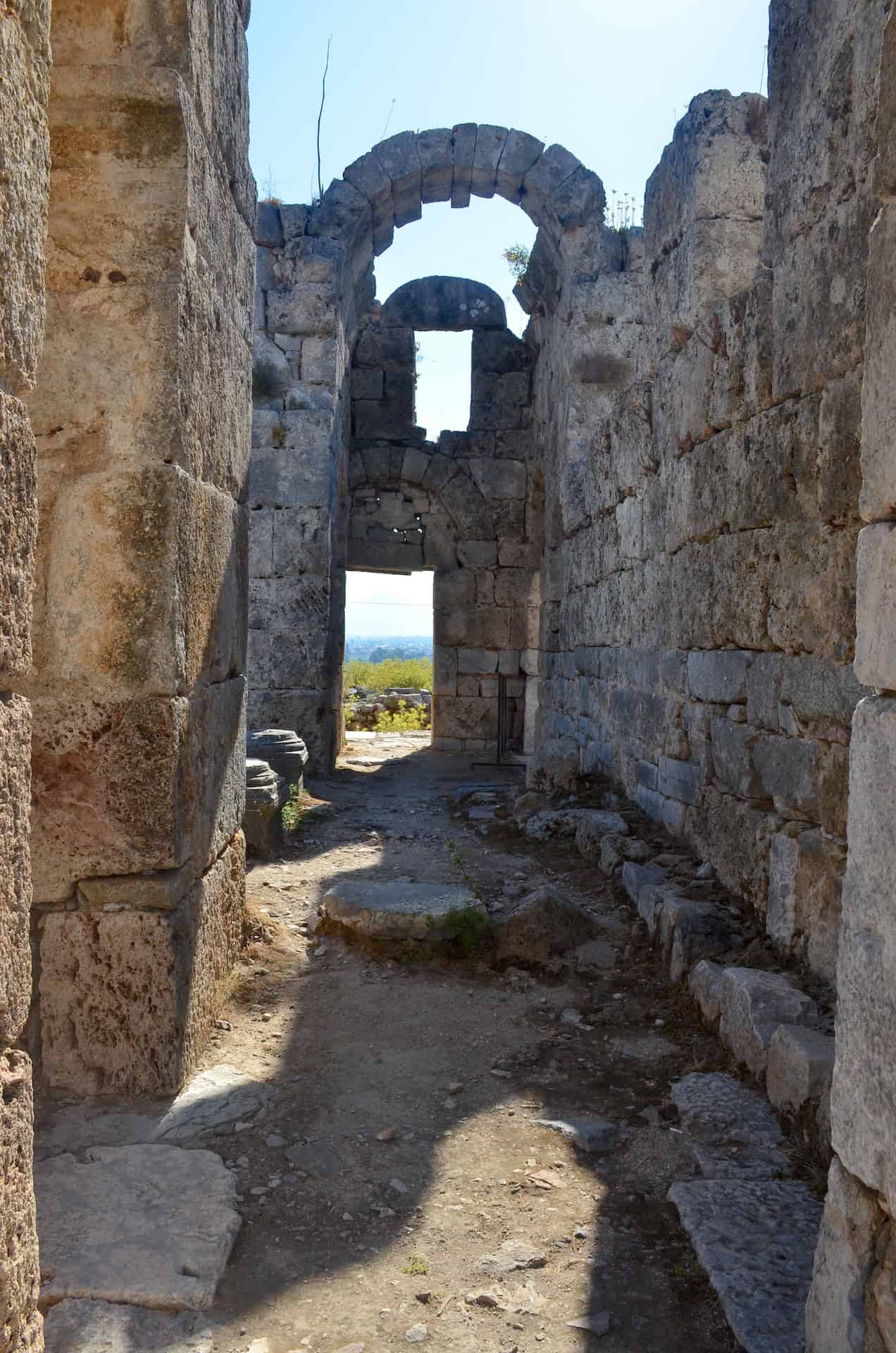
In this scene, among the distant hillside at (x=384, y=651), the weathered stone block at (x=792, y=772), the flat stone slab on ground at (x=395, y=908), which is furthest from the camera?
the distant hillside at (x=384, y=651)

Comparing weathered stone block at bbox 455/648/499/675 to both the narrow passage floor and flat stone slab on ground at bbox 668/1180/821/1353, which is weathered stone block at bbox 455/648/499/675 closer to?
the narrow passage floor

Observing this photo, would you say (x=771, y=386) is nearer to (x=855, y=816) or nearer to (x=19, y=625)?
(x=855, y=816)

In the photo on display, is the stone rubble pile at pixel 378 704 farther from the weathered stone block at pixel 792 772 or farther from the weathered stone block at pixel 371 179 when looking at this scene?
the weathered stone block at pixel 792 772

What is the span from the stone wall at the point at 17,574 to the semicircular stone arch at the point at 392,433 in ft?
27.9

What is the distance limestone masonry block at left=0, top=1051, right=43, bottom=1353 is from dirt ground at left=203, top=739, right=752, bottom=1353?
69 centimetres

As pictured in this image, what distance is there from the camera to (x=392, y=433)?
13.1 m

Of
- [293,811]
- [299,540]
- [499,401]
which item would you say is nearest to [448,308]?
[499,401]

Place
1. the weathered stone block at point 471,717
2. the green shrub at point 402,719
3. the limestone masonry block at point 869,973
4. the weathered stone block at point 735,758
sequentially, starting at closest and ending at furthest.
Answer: the limestone masonry block at point 869,973, the weathered stone block at point 735,758, the weathered stone block at point 471,717, the green shrub at point 402,719

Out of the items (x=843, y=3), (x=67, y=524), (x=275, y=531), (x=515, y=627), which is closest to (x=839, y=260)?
(x=843, y=3)

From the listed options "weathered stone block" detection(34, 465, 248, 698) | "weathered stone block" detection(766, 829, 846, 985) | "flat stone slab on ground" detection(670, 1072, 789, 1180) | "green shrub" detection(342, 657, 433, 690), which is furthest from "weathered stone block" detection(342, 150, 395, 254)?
"green shrub" detection(342, 657, 433, 690)

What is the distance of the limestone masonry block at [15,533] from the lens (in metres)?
1.57

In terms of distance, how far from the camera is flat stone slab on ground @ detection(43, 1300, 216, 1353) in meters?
2.16

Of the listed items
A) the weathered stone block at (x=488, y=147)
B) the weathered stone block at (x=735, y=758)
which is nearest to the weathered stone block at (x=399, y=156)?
the weathered stone block at (x=488, y=147)

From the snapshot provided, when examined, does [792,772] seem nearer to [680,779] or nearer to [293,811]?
[680,779]
